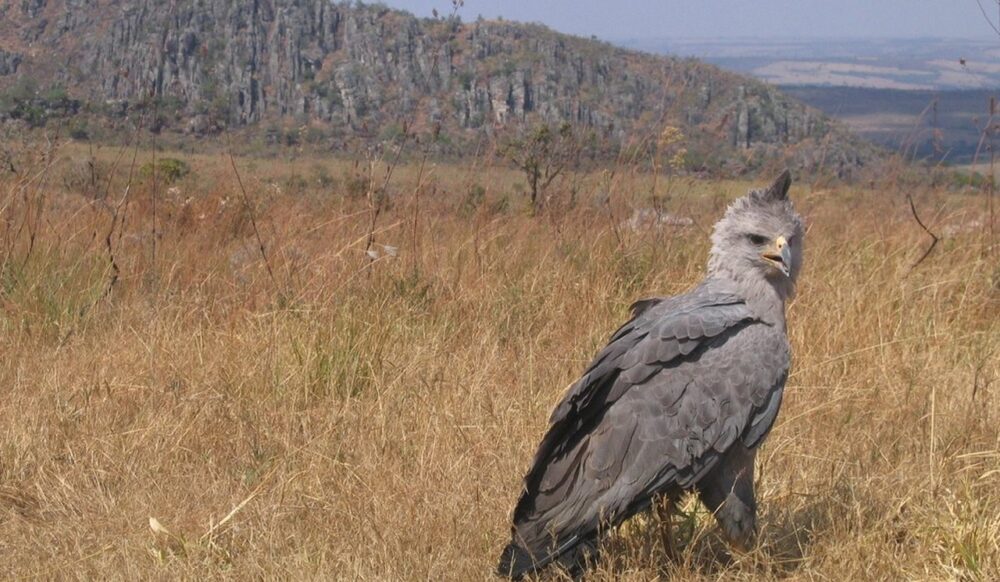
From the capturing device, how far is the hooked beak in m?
3.44

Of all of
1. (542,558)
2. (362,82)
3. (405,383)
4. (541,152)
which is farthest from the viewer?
(362,82)

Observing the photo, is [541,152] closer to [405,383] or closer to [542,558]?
[405,383]

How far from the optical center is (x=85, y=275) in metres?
5.91

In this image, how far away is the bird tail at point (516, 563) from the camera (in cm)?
313

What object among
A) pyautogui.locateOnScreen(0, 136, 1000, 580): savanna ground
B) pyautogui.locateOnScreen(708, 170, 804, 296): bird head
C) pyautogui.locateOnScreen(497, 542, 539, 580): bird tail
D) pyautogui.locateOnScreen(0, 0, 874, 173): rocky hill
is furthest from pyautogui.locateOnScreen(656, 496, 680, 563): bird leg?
pyautogui.locateOnScreen(0, 0, 874, 173): rocky hill

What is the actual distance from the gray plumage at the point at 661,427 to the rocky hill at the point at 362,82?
3.24m

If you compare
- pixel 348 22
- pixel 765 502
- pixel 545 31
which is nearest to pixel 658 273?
pixel 765 502

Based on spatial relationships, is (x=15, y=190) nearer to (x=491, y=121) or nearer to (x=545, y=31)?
(x=491, y=121)

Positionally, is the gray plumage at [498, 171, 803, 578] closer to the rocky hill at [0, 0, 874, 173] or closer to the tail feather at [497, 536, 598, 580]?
the tail feather at [497, 536, 598, 580]

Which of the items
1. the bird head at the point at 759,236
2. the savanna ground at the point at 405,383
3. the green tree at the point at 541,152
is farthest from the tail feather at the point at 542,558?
the green tree at the point at 541,152

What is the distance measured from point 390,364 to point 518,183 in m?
4.41

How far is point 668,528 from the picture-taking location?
3484 mm

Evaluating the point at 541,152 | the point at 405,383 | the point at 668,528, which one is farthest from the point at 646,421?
the point at 541,152

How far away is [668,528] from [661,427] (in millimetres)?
424
